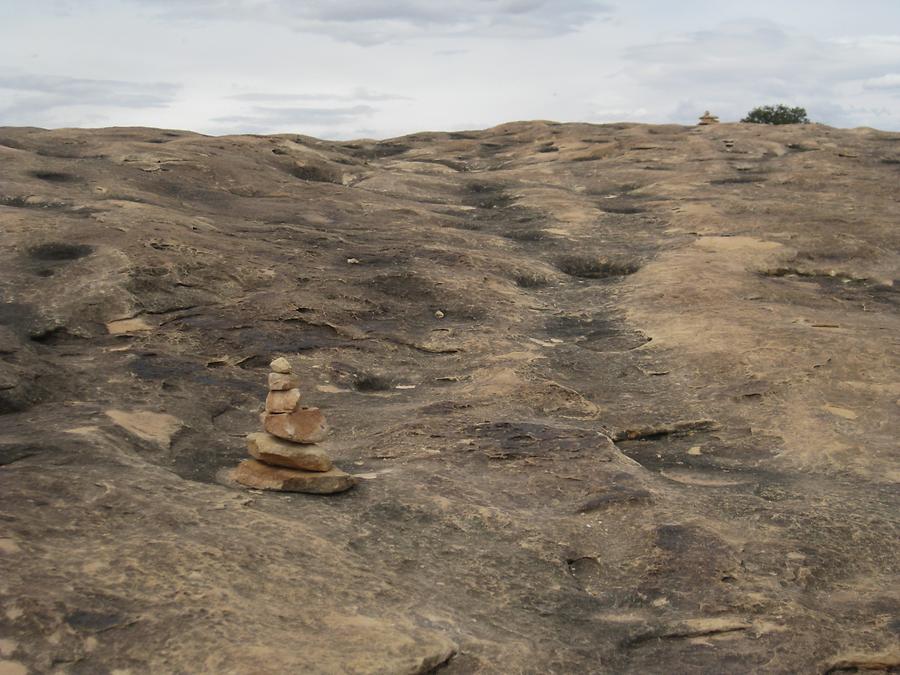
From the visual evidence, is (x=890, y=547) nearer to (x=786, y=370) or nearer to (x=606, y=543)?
(x=606, y=543)

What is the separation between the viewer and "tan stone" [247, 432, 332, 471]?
7977 millimetres

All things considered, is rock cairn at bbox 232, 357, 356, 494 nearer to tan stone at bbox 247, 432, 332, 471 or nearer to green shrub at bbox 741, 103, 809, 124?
tan stone at bbox 247, 432, 332, 471

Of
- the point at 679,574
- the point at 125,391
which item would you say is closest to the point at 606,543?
the point at 679,574

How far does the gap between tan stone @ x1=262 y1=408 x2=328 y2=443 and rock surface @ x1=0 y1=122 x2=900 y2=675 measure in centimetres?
54

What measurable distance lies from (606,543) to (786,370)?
4.77m

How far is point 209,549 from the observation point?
249 inches

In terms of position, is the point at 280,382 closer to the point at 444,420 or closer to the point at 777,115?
the point at 444,420

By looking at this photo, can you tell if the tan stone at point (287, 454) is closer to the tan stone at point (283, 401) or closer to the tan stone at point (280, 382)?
the tan stone at point (283, 401)

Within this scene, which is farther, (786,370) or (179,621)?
(786,370)

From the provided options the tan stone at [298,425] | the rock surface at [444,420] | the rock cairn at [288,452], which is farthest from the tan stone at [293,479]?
the tan stone at [298,425]

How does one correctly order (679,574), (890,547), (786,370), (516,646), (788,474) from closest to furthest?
1. (516,646)
2. (679,574)
3. (890,547)
4. (788,474)
5. (786,370)

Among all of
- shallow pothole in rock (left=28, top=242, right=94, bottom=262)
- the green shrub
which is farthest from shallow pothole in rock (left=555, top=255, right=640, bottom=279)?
the green shrub

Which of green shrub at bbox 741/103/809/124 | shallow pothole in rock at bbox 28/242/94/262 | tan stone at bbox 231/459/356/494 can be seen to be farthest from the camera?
green shrub at bbox 741/103/809/124

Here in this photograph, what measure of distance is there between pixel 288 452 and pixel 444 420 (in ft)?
7.32
